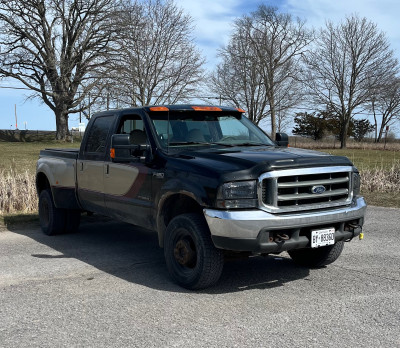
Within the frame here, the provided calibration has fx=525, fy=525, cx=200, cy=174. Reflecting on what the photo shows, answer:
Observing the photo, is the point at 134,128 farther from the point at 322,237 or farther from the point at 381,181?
the point at 381,181

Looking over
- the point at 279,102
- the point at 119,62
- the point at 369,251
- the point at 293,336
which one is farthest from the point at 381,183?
the point at 279,102

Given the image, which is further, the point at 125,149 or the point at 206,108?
the point at 206,108

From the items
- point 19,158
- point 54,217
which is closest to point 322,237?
point 54,217

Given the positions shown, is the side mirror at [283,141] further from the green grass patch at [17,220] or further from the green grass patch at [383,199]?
the green grass patch at [383,199]

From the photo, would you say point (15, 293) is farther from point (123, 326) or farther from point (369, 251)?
point (369, 251)

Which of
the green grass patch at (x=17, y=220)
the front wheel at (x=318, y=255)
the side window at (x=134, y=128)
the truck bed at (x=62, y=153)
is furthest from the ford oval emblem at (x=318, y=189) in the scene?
the green grass patch at (x=17, y=220)

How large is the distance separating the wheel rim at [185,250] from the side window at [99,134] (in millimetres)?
2080

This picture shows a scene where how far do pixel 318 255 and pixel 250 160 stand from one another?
1739 mm

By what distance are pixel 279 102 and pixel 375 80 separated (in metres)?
8.65

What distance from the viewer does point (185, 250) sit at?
17.2 feet

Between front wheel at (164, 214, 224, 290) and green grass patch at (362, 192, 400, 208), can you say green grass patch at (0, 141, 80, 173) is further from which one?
front wheel at (164, 214, 224, 290)

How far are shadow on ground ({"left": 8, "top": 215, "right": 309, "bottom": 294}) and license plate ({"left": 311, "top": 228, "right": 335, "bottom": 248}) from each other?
70 cm

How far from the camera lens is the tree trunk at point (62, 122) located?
44375 millimetres

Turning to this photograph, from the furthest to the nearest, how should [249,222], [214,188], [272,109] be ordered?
[272,109], [214,188], [249,222]
